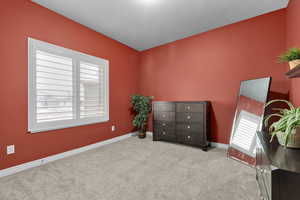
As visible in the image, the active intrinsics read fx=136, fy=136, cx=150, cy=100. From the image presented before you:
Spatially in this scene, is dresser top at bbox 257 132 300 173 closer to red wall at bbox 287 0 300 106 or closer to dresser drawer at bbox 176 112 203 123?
red wall at bbox 287 0 300 106

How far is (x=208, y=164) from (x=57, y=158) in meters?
2.65

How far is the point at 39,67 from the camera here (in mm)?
2270

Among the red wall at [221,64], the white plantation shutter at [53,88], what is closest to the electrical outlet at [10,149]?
the white plantation shutter at [53,88]

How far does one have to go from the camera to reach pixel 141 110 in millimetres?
3902

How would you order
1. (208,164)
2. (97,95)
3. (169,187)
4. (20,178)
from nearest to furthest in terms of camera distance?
(169,187)
(20,178)
(208,164)
(97,95)

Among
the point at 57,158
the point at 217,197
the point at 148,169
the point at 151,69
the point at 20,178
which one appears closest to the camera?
the point at 217,197

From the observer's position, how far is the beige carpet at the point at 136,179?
1.52m

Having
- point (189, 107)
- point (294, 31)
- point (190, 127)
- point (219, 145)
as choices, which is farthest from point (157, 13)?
point (219, 145)

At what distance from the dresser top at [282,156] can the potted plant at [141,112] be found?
115 inches

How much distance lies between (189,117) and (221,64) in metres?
1.37

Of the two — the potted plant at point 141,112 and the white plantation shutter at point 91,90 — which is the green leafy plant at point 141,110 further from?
the white plantation shutter at point 91,90

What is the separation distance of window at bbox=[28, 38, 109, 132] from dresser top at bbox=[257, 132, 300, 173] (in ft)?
9.68

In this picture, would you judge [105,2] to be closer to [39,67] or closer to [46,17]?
[46,17]

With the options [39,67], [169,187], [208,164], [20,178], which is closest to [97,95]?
[39,67]
